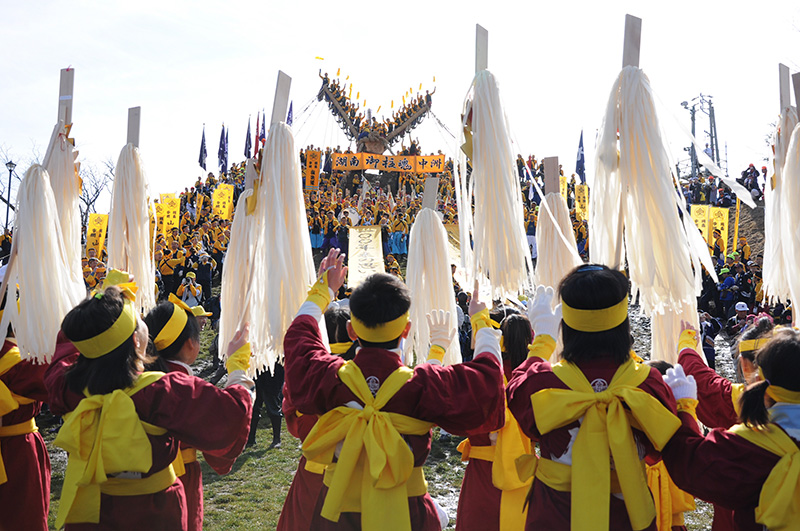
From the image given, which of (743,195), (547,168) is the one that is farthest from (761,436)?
(547,168)

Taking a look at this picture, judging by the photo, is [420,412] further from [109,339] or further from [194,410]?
[109,339]

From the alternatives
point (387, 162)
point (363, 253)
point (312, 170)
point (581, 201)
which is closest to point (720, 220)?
point (581, 201)

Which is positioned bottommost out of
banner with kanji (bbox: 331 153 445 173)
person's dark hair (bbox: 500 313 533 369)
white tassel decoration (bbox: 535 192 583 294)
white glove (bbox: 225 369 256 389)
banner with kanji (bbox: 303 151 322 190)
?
white glove (bbox: 225 369 256 389)

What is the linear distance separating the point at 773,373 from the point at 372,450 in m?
1.28

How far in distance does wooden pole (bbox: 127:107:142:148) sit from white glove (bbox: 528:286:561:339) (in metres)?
2.45

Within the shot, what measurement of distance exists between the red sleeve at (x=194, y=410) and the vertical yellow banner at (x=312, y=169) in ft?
70.4

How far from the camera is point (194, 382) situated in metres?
2.22

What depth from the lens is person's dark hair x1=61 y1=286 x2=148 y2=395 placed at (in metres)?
2.12

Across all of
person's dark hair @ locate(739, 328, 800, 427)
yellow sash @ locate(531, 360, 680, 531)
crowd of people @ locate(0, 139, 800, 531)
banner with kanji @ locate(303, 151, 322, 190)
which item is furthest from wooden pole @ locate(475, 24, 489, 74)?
banner with kanji @ locate(303, 151, 322, 190)

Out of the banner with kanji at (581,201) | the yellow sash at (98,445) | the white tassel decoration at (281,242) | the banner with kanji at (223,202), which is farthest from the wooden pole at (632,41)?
the banner with kanji at (223,202)

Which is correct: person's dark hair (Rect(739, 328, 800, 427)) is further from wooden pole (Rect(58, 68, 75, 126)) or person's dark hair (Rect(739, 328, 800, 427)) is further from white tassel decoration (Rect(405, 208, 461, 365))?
wooden pole (Rect(58, 68, 75, 126))

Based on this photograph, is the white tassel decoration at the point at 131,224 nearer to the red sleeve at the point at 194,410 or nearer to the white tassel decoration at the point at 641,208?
the red sleeve at the point at 194,410

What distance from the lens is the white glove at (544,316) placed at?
2346 millimetres

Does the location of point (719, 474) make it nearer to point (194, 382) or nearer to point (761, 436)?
point (761, 436)
